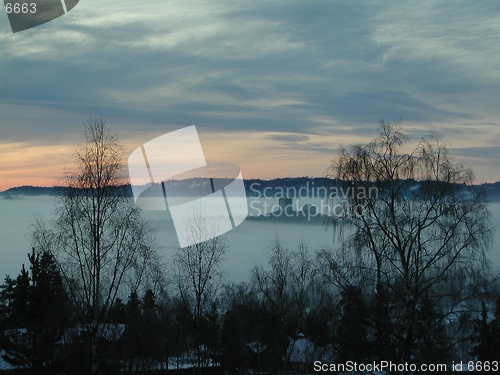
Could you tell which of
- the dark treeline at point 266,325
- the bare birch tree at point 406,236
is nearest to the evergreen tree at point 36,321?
the dark treeline at point 266,325

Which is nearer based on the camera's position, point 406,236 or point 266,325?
point 406,236

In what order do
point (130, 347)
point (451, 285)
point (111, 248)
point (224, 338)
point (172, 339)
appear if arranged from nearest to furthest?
point (451, 285) → point (111, 248) → point (130, 347) → point (224, 338) → point (172, 339)

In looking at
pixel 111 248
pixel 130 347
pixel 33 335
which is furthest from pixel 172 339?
pixel 111 248

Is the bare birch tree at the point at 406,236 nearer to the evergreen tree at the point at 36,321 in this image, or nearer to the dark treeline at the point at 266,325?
the dark treeline at the point at 266,325

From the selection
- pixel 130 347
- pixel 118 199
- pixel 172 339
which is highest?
pixel 118 199

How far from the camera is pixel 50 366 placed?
26.2 meters

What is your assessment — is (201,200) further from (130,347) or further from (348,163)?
(130,347)

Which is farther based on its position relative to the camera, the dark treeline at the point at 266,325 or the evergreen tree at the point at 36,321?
the evergreen tree at the point at 36,321

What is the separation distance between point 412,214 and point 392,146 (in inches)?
102

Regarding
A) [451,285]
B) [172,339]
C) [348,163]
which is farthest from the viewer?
[172,339]

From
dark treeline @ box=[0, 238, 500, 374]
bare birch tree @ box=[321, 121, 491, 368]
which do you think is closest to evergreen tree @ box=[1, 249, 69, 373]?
dark treeline @ box=[0, 238, 500, 374]

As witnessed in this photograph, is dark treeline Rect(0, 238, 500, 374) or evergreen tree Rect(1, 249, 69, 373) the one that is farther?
evergreen tree Rect(1, 249, 69, 373)

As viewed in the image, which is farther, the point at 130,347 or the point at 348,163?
the point at 130,347

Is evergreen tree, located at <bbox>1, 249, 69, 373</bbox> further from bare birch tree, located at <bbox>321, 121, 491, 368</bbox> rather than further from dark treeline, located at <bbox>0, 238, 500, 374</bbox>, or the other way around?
bare birch tree, located at <bbox>321, 121, 491, 368</bbox>
